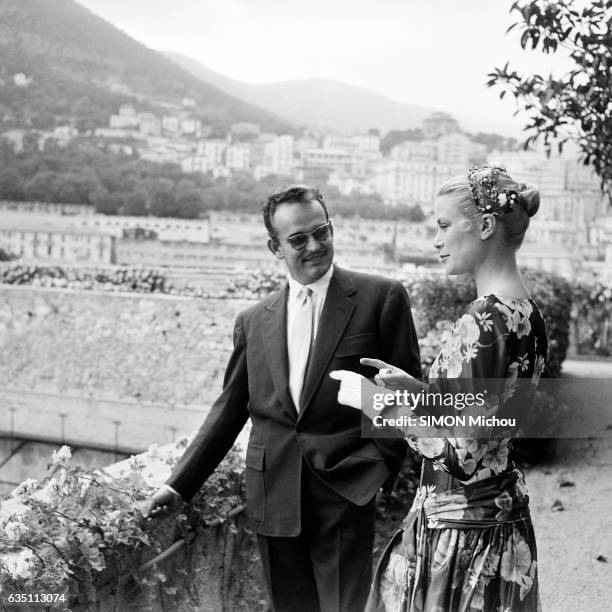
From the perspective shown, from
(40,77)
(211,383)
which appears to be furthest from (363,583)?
(40,77)

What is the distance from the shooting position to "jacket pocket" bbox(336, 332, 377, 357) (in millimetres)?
2062

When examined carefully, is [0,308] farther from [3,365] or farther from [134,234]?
[134,234]

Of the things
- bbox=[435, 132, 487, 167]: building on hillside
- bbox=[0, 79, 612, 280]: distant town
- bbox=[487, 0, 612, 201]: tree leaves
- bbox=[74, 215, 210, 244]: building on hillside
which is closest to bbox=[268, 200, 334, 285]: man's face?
bbox=[487, 0, 612, 201]: tree leaves

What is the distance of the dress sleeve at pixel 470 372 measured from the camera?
1.47 meters

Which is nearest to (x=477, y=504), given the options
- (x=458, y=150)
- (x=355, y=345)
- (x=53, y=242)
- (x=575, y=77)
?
(x=355, y=345)

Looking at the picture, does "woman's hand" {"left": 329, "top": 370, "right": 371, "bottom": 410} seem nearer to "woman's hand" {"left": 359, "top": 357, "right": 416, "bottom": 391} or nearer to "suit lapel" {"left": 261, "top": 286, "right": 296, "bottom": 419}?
"woman's hand" {"left": 359, "top": 357, "right": 416, "bottom": 391}

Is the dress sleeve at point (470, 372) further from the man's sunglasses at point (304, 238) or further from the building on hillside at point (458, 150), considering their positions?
the building on hillside at point (458, 150)

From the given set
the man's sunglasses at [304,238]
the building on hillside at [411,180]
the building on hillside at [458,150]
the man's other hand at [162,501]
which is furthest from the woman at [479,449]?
the building on hillside at [458,150]

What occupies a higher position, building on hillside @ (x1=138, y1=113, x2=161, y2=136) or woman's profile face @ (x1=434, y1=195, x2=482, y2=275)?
building on hillside @ (x1=138, y1=113, x2=161, y2=136)

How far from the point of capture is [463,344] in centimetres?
148

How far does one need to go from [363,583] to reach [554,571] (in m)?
2.45

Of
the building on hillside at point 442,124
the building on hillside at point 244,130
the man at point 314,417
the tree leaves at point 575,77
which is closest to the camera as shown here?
the man at point 314,417

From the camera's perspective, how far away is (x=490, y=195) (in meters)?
1.57

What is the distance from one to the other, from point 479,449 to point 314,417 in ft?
1.97
